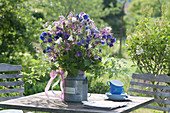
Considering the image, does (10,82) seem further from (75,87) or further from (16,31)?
(16,31)

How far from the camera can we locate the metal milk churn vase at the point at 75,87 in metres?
2.60

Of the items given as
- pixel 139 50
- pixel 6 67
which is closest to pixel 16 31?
pixel 6 67

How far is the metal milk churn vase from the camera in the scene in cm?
260

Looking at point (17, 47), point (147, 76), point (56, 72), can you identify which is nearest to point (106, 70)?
point (56, 72)

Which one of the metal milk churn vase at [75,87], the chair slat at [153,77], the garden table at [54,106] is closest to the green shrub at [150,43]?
the chair slat at [153,77]

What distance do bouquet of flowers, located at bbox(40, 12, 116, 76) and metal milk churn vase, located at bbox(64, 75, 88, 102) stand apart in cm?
6

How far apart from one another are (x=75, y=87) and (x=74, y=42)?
42 centimetres

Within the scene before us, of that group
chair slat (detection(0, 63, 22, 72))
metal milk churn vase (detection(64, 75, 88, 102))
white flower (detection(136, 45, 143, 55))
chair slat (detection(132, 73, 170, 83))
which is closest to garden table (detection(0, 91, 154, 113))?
metal milk churn vase (detection(64, 75, 88, 102))

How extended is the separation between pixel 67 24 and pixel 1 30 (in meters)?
4.26

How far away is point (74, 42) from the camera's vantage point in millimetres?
2549

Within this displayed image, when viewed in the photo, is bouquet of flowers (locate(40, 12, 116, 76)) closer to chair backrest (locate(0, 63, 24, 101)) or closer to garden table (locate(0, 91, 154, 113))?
garden table (locate(0, 91, 154, 113))

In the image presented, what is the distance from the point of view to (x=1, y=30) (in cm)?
642

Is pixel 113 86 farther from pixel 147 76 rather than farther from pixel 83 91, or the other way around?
pixel 147 76

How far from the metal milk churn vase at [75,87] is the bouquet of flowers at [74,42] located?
58mm
